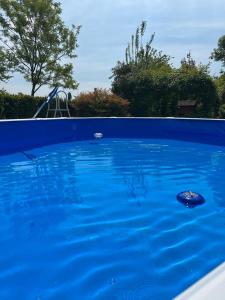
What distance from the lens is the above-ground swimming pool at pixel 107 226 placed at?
2547 millimetres

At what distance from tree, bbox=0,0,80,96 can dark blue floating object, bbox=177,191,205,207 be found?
16488 mm

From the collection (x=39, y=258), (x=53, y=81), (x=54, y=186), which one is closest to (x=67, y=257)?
(x=39, y=258)

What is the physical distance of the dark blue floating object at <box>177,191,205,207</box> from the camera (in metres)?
4.48

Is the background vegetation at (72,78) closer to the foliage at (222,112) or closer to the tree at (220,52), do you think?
the foliage at (222,112)

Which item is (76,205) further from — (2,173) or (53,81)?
(53,81)

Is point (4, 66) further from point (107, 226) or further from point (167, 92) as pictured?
point (107, 226)

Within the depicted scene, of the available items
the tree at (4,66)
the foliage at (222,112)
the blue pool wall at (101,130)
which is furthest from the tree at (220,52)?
the blue pool wall at (101,130)

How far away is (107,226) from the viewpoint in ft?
12.0

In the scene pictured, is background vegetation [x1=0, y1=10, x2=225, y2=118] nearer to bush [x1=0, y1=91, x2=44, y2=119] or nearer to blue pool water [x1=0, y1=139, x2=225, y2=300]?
bush [x1=0, y1=91, x2=44, y2=119]

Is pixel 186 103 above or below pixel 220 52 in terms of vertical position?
below

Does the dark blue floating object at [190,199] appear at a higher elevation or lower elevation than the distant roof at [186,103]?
lower

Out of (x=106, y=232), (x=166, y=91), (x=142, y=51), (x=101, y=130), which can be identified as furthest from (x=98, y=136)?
(x=142, y=51)

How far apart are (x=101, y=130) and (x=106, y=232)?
9.77 meters

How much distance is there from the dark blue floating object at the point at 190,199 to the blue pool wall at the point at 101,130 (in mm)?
6115
